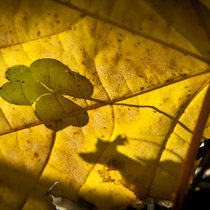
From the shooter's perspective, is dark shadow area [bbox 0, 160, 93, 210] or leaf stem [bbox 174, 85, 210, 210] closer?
leaf stem [bbox 174, 85, 210, 210]

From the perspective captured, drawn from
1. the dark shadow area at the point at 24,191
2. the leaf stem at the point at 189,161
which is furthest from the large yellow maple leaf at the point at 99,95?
the leaf stem at the point at 189,161

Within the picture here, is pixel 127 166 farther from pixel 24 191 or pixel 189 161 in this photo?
pixel 24 191

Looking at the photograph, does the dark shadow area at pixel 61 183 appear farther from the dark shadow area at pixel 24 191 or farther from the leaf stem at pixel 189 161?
the leaf stem at pixel 189 161

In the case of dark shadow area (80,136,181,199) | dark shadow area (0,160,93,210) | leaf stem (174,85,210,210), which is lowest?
dark shadow area (0,160,93,210)

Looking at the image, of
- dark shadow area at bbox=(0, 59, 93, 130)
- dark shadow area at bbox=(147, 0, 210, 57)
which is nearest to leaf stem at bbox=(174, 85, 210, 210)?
dark shadow area at bbox=(147, 0, 210, 57)

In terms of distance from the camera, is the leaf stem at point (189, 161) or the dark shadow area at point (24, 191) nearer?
the leaf stem at point (189, 161)

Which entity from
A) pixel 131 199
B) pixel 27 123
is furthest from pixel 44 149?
pixel 131 199

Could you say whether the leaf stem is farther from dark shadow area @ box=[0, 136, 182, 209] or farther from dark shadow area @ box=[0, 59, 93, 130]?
dark shadow area @ box=[0, 59, 93, 130]

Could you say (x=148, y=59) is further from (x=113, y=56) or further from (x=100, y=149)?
(x=100, y=149)
